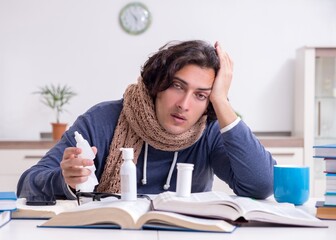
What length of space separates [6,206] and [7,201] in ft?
0.25

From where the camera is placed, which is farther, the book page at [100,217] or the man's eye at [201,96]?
the man's eye at [201,96]

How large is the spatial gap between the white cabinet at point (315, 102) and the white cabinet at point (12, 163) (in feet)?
5.75

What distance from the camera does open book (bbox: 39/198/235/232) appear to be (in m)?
1.24

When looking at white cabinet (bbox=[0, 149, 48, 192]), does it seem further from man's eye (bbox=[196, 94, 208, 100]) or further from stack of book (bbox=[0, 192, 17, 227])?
stack of book (bbox=[0, 192, 17, 227])

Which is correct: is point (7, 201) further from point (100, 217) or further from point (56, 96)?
point (56, 96)

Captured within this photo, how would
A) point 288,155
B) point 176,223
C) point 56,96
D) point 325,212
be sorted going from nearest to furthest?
point 176,223 → point 325,212 → point 288,155 → point 56,96

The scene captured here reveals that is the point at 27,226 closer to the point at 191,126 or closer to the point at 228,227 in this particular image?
the point at 228,227

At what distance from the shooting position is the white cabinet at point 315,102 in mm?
4070

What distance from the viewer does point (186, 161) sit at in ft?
6.75

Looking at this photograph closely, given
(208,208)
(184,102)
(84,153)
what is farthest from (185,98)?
(208,208)

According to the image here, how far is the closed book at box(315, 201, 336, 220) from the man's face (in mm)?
527

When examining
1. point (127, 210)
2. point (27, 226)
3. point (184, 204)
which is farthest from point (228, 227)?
point (27, 226)

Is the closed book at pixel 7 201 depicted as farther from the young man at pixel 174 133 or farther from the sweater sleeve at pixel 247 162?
the sweater sleeve at pixel 247 162

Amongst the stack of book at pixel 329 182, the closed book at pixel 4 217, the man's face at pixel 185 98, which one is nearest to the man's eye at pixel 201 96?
the man's face at pixel 185 98
